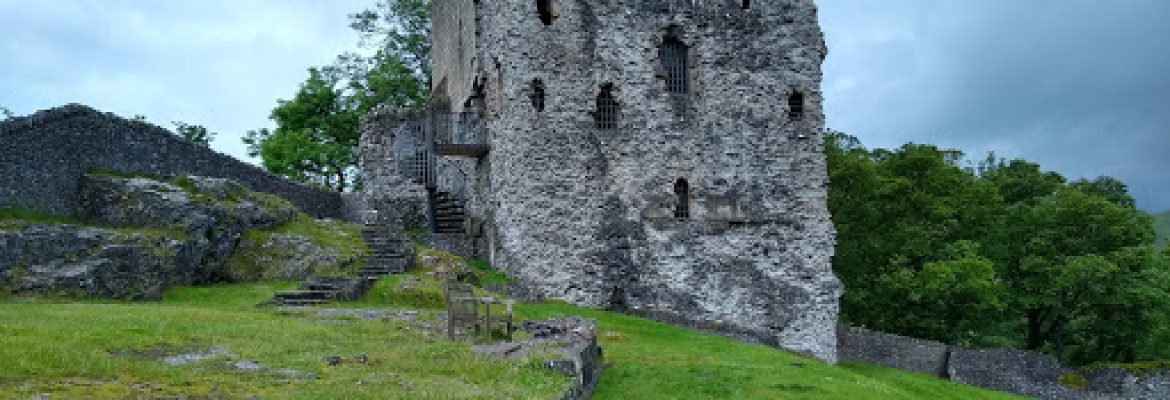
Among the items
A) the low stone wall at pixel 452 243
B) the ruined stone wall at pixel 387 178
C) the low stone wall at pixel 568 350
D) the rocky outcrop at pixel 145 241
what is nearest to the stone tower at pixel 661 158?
the low stone wall at pixel 452 243

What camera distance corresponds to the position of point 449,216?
3850 cm

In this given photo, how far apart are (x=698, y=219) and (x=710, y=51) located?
5.95m

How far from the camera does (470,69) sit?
37625 millimetres

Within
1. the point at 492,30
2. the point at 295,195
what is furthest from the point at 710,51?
the point at 295,195

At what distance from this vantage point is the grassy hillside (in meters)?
11.0

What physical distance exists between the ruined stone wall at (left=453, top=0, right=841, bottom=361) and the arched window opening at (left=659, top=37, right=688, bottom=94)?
0.25 meters

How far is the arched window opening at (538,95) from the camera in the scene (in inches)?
1328

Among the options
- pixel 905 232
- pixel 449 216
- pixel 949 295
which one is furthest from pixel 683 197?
pixel 905 232

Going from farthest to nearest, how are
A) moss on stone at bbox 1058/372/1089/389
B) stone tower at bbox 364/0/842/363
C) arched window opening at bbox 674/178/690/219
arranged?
moss on stone at bbox 1058/372/1089/389, arched window opening at bbox 674/178/690/219, stone tower at bbox 364/0/842/363

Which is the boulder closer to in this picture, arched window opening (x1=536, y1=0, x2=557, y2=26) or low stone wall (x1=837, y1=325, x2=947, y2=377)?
arched window opening (x1=536, y1=0, x2=557, y2=26)

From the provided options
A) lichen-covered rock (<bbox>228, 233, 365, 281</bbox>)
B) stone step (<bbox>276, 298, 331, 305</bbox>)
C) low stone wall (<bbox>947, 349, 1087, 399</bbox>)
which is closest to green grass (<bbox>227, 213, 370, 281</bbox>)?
lichen-covered rock (<bbox>228, 233, 365, 281</bbox>)

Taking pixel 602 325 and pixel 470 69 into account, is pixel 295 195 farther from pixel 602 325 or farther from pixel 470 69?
pixel 602 325

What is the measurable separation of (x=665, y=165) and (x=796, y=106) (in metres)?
5.51

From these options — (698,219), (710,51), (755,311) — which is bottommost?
(755,311)
